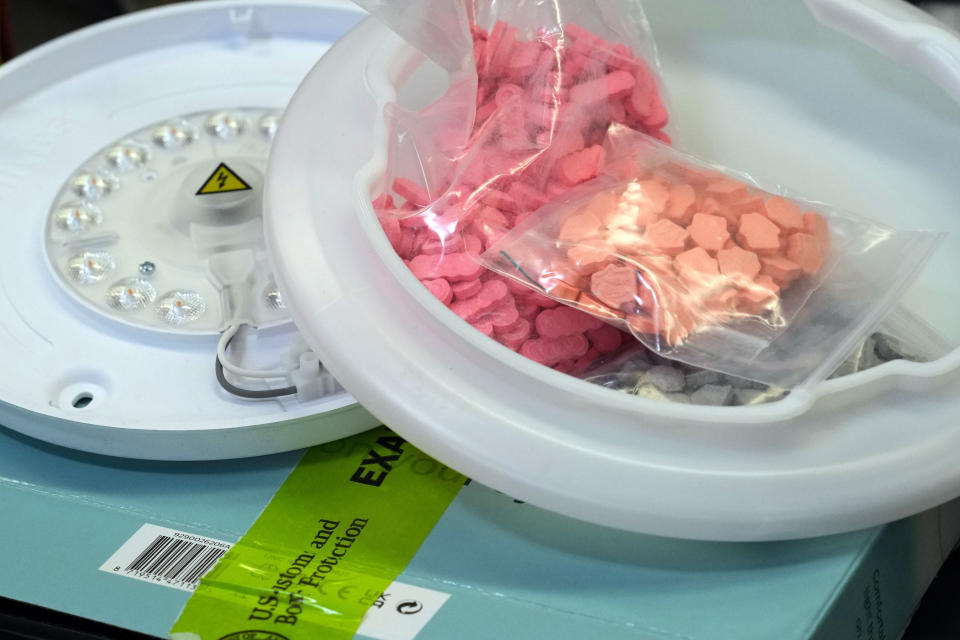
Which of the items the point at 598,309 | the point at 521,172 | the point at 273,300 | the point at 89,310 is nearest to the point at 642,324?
the point at 598,309

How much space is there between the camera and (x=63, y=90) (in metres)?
0.80

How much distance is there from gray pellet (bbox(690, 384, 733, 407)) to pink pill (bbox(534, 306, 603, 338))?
7 centimetres

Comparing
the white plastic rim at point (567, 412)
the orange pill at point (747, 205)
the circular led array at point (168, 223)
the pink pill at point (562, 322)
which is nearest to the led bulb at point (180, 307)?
the circular led array at point (168, 223)

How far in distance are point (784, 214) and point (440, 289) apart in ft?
0.63

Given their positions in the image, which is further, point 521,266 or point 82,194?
point 82,194

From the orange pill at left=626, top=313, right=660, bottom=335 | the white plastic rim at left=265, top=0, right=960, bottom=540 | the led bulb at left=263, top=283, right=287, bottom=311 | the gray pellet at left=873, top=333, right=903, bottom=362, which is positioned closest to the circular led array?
the led bulb at left=263, top=283, right=287, bottom=311

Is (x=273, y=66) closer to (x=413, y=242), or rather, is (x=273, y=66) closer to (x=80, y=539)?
(x=413, y=242)

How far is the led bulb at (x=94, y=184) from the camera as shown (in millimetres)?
712

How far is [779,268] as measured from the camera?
540mm

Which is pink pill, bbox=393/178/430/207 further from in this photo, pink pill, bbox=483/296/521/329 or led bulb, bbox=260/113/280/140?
led bulb, bbox=260/113/280/140

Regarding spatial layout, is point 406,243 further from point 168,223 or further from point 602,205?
point 168,223

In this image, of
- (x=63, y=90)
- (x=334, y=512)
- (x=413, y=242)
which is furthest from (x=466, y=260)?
(x=63, y=90)

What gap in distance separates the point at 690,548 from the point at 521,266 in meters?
0.17

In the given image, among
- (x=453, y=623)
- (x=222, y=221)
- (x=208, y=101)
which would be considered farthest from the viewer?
(x=208, y=101)
